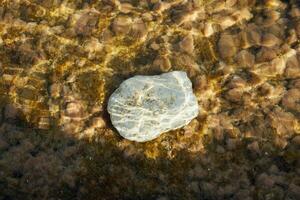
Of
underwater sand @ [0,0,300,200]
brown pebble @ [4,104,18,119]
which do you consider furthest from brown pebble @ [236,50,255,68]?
brown pebble @ [4,104,18,119]

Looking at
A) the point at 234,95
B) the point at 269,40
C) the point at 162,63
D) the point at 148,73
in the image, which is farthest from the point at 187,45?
the point at 269,40

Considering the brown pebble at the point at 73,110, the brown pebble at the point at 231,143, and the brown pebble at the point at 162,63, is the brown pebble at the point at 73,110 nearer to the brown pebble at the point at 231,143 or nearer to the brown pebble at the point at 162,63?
the brown pebble at the point at 162,63

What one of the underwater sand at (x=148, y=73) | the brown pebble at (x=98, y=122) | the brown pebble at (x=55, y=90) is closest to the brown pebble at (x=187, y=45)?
the underwater sand at (x=148, y=73)

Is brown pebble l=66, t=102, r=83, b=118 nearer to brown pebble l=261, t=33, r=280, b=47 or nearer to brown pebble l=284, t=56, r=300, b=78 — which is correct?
brown pebble l=261, t=33, r=280, b=47

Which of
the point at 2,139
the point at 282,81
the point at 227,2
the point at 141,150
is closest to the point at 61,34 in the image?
the point at 2,139

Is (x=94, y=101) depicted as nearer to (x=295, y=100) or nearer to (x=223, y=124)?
(x=223, y=124)

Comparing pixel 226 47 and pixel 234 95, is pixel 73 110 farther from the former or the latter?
pixel 226 47
